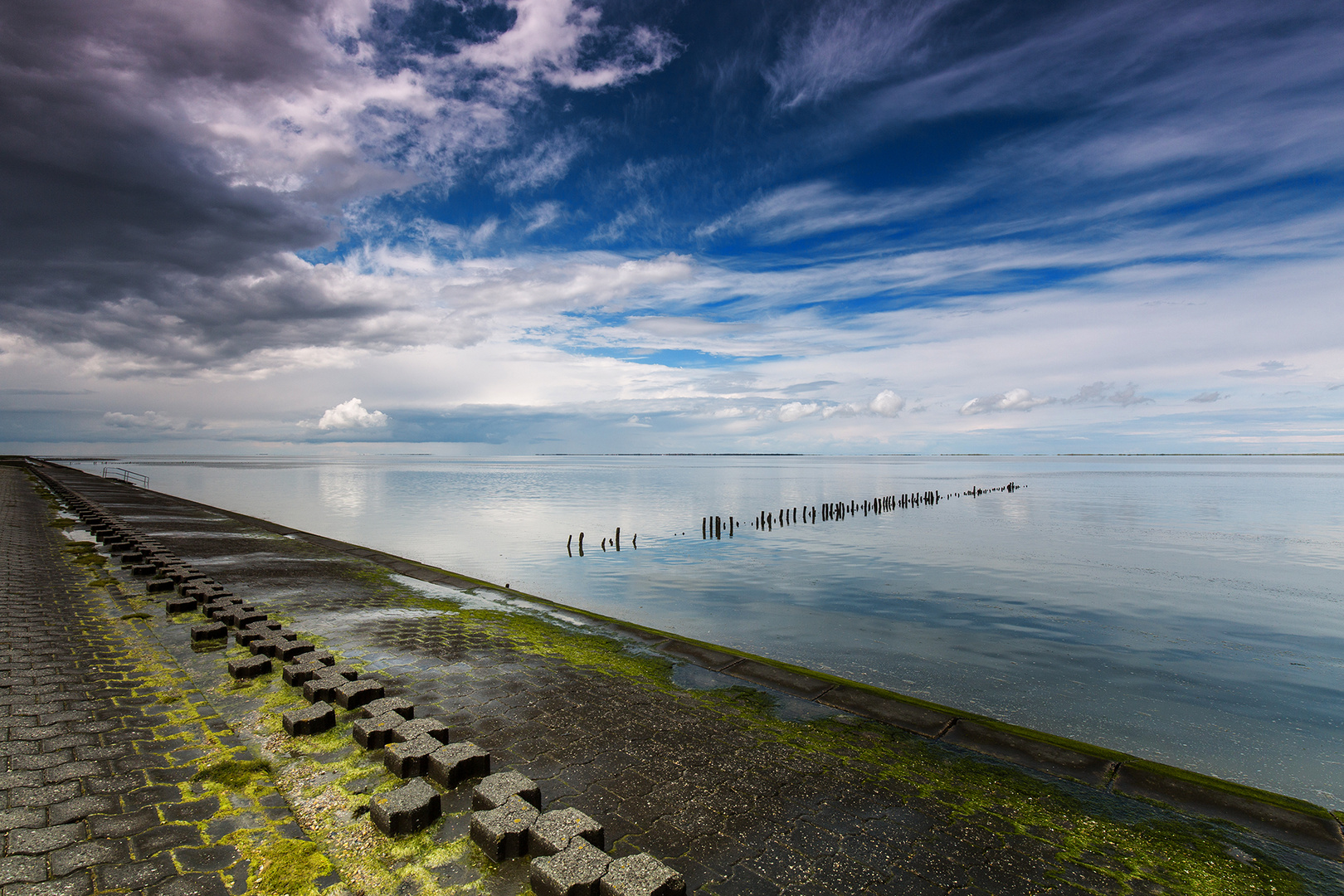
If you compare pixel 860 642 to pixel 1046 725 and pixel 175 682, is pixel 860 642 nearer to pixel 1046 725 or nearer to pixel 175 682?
pixel 1046 725

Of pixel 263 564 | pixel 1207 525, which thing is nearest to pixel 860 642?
pixel 263 564

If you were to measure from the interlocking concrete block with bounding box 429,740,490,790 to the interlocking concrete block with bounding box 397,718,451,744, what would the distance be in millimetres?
364

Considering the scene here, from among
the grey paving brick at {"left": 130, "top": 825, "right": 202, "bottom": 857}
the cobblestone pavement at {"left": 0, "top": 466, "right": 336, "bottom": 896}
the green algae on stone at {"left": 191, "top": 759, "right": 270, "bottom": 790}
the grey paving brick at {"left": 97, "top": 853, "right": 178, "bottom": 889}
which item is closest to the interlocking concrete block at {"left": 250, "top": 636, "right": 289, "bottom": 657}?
the cobblestone pavement at {"left": 0, "top": 466, "right": 336, "bottom": 896}

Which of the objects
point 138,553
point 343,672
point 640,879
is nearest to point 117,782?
point 343,672

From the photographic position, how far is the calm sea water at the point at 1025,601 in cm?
1000

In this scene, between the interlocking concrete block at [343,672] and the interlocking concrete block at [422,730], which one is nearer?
the interlocking concrete block at [422,730]

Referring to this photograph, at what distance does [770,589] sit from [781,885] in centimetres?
1643

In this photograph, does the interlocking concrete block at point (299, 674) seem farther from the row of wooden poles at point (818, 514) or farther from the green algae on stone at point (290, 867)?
the row of wooden poles at point (818, 514)

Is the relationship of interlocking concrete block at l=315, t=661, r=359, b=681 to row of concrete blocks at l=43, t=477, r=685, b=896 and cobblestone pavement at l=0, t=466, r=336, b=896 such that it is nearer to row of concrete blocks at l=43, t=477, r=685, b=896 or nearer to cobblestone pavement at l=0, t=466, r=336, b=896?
row of concrete blocks at l=43, t=477, r=685, b=896

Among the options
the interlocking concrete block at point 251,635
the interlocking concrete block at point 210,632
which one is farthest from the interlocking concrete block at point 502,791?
the interlocking concrete block at point 210,632

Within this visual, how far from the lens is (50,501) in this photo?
29891 mm

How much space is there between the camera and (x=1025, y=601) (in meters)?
18.4

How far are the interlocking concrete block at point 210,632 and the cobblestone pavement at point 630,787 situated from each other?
0.31m

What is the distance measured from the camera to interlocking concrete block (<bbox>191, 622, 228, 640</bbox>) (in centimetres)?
809
